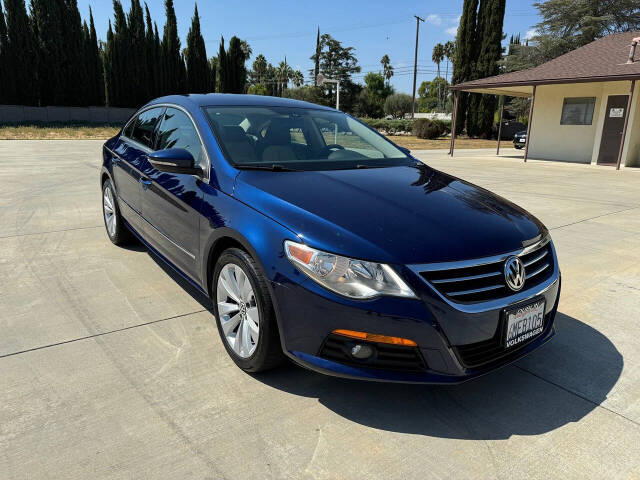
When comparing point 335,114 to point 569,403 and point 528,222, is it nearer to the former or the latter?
point 528,222

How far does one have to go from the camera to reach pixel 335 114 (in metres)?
4.17

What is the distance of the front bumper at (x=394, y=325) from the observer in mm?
2092

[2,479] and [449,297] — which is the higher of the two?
[449,297]

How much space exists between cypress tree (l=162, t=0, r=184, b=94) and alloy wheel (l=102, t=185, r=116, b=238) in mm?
35623

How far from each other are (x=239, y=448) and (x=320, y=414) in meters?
0.45

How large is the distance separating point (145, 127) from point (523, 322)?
3.58 metres

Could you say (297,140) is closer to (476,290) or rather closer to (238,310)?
(238,310)

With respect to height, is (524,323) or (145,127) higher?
(145,127)

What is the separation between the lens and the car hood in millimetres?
2207

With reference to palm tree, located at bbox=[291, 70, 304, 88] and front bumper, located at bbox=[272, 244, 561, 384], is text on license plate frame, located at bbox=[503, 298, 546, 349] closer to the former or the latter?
front bumper, located at bbox=[272, 244, 561, 384]

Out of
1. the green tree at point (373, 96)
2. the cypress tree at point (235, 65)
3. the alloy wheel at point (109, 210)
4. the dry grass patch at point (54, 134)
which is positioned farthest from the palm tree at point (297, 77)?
the alloy wheel at point (109, 210)

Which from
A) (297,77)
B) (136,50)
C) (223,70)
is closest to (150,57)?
(136,50)

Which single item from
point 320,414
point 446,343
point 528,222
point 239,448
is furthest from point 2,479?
point 528,222

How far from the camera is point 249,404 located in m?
2.43
